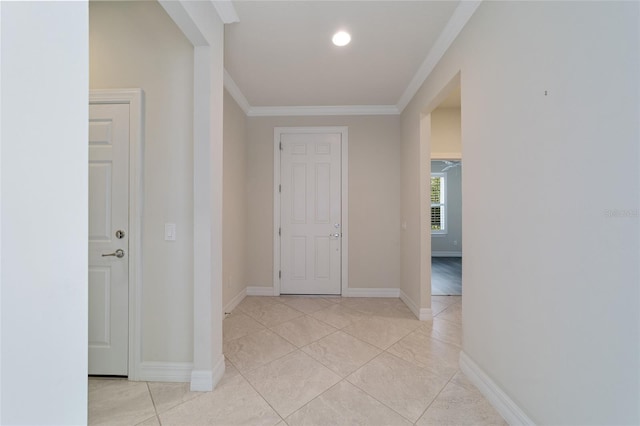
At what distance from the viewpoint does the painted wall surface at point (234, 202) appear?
2.79 metres

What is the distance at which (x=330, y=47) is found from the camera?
7.17 feet

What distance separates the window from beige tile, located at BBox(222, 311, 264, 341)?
21.2ft

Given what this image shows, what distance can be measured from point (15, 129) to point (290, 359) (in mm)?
2092

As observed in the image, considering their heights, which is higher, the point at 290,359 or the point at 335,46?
the point at 335,46

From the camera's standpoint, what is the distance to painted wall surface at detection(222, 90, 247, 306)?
2.79 metres

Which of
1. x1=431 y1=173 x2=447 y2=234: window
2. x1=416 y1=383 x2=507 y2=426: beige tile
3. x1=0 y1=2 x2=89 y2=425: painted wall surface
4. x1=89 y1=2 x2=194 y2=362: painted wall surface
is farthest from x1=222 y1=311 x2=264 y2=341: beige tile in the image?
x1=431 y1=173 x2=447 y2=234: window

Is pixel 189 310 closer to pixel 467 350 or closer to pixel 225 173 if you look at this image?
pixel 225 173

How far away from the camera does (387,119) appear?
11.4 feet

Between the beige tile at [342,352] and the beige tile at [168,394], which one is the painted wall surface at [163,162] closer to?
the beige tile at [168,394]

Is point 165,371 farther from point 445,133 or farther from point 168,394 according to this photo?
point 445,133

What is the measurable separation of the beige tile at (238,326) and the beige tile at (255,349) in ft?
0.30

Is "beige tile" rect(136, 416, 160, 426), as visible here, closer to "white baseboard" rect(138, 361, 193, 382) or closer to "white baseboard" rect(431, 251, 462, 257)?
"white baseboard" rect(138, 361, 193, 382)

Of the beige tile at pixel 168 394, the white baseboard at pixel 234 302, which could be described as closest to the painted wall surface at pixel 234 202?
the white baseboard at pixel 234 302

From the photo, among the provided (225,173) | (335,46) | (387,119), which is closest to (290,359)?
(225,173)
